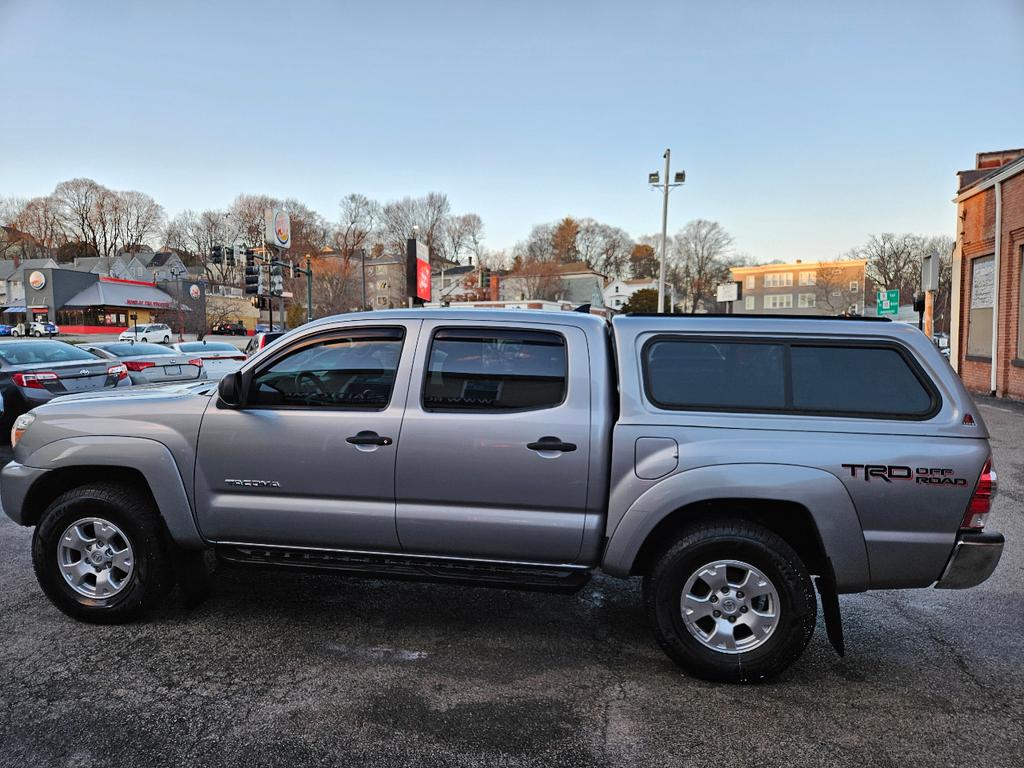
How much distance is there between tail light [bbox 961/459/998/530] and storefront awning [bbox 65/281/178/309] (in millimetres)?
66287

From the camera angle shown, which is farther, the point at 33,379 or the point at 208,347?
the point at 208,347

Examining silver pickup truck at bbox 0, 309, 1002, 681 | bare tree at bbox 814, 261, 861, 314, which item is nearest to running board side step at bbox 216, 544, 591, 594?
silver pickup truck at bbox 0, 309, 1002, 681

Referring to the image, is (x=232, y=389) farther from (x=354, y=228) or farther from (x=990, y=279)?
(x=354, y=228)

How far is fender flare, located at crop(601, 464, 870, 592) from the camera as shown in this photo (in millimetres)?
3289

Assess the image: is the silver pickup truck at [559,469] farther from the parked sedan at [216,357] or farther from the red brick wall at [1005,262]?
the red brick wall at [1005,262]

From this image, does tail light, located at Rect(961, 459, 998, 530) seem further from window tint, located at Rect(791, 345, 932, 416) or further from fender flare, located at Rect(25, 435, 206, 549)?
fender flare, located at Rect(25, 435, 206, 549)

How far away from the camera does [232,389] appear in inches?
149

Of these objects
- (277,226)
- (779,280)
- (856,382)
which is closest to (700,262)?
(779,280)

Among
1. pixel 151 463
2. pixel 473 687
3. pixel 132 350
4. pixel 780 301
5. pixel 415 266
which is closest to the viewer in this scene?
pixel 473 687

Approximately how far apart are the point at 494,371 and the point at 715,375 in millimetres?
1171

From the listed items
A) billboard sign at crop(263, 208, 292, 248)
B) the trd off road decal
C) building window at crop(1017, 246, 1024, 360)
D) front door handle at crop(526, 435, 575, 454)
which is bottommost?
the trd off road decal

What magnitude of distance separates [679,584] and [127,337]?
51.7 metres

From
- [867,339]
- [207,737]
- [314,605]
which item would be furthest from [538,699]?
[867,339]

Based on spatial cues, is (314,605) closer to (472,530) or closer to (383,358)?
(472,530)
